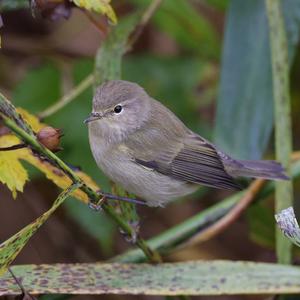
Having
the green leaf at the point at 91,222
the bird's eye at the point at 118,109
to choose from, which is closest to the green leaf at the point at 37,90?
the green leaf at the point at 91,222

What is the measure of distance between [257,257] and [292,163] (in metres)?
1.69

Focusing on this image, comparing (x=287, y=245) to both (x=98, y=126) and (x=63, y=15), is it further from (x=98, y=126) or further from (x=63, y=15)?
(x=63, y=15)

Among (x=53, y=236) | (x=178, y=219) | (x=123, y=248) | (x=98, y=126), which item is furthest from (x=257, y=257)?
(x=98, y=126)

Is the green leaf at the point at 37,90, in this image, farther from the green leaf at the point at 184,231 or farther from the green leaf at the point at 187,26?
the green leaf at the point at 184,231

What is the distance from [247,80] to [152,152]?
0.73m

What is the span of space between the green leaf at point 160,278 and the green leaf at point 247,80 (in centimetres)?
95

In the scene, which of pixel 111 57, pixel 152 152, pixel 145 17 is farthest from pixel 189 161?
pixel 145 17

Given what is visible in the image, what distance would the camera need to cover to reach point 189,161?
2902 mm

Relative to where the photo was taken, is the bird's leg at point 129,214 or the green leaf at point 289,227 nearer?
the green leaf at point 289,227

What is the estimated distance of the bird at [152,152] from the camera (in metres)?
2.68

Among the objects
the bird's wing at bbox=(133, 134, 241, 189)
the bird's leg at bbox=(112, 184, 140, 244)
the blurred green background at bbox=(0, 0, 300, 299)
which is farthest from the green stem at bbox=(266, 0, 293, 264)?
the bird's leg at bbox=(112, 184, 140, 244)

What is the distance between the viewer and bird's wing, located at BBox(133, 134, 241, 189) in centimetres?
279

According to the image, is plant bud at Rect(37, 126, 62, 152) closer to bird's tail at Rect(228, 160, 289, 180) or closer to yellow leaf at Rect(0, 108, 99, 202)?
yellow leaf at Rect(0, 108, 99, 202)

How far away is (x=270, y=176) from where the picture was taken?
2693 mm
